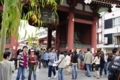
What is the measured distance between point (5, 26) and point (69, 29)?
14537 mm

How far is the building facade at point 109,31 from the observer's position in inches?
1279

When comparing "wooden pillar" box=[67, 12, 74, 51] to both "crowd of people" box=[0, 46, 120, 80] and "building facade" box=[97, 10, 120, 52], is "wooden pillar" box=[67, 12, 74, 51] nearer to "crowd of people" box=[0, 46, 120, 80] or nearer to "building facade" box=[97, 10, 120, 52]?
"crowd of people" box=[0, 46, 120, 80]

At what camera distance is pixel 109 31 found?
34.5 metres

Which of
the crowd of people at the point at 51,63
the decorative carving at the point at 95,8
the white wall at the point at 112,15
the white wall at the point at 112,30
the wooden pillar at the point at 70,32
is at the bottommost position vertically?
the crowd of people at the point at 51,63

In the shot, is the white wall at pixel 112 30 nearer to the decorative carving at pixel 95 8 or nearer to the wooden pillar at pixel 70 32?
the decorative carving at pixel 95 8

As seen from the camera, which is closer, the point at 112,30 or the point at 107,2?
the point at 107,2

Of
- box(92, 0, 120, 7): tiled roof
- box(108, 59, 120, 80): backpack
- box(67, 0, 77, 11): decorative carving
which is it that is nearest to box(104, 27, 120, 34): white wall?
box(92, 0, 120, 7): tiled roof

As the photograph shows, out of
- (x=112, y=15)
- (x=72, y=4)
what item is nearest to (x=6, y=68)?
(x=72, y=4)

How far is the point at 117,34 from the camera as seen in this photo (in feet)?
106

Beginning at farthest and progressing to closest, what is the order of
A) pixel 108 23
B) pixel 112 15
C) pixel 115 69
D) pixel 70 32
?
pixel 108 23, pixel 112 15, pixel 70 32, pixel 115 69

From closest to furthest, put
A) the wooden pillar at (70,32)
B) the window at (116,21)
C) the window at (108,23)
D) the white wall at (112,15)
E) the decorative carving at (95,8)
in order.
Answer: the wooden pillar at (70,32) < the decorative carving at (95,8) < the window at (116,21) < the white wall at (112,15) < the window at (108,23)

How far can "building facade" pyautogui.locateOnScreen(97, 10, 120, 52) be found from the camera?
32484 millimetres

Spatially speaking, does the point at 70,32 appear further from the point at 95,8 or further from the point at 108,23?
the point at 108,23

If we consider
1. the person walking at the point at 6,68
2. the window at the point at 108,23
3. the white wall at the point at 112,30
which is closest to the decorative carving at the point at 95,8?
the white wall at the point at 112,30
